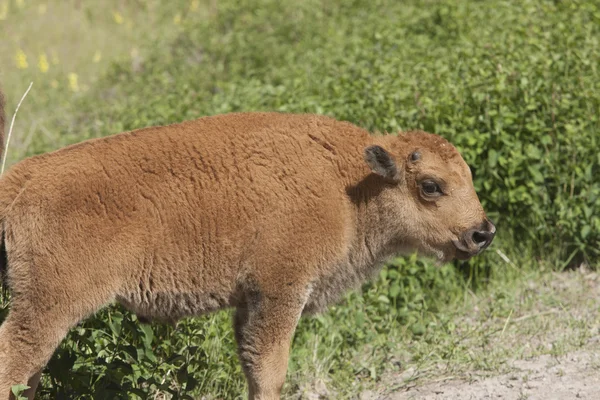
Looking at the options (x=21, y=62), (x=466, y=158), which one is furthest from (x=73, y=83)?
(x=466, y=158)

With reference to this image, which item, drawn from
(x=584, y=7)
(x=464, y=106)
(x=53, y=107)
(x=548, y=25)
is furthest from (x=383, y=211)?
(x=53, y=107)

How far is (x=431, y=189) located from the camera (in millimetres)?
6816

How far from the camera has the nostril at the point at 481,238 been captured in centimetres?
680

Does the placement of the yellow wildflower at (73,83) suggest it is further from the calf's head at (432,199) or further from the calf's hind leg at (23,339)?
the calf's hind leg at (23,339)

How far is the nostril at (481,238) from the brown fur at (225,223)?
0.10 feet

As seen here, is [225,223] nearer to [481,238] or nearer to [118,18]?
[481,238]

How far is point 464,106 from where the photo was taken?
966 cm

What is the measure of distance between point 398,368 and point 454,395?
1011mm

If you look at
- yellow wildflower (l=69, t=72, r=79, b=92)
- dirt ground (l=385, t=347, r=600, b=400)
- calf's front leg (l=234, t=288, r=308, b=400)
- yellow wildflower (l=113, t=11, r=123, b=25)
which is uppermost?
calf's front leg (l=234, t=288, r=308, b=400)

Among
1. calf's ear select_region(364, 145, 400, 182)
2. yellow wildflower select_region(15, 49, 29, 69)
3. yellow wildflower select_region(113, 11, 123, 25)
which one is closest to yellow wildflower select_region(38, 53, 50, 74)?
yellow wildflower select_region(15, 49, 29, 69)

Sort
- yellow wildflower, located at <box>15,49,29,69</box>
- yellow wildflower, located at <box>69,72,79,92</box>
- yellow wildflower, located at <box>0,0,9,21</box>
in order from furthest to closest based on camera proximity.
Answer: yellow wildflower, located at <box>0,0,9,21</box> < yellow wildflower, located at <box>15,49,29,69</box> < yellow wildflower, located at <box>69,72,79,92</box>

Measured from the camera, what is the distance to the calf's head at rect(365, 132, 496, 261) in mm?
6793

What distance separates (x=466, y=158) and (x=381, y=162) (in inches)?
116

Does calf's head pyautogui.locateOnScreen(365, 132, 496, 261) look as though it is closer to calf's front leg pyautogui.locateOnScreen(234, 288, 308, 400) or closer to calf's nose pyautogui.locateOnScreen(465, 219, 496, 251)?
calf's nose pyautogui.locateOnScreen(465, 219, 496, 251)
